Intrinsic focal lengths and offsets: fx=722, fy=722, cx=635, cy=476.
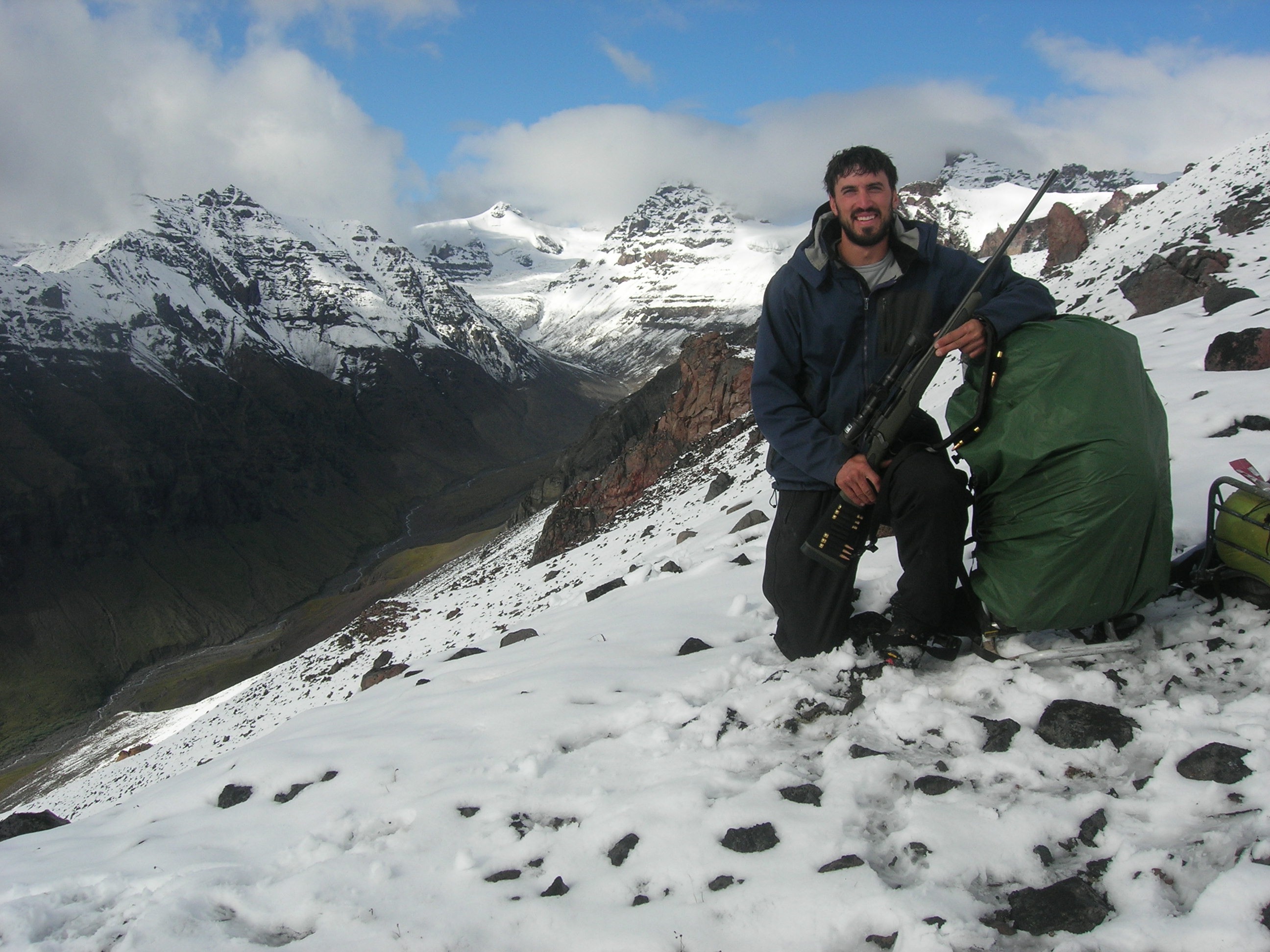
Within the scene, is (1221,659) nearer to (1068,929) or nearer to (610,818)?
(1068,929)

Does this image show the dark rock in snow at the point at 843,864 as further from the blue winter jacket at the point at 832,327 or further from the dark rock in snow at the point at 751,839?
the blue winter jacket at the point at 832,327

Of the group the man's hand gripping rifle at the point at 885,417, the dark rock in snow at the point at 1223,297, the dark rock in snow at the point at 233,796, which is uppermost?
the dark rock in snow at the point at 1223,297

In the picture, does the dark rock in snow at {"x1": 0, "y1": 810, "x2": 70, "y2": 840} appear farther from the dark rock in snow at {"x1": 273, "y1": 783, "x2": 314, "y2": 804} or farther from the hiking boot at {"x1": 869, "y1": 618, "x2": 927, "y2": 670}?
the hiking boot at {"x1": 869, "y1": 618, "x2": 927, "y2": 670}

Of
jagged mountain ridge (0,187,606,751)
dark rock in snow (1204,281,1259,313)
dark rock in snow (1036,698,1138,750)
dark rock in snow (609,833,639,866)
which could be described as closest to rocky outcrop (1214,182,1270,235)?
dark rock in snow (1204,281,1259,313)

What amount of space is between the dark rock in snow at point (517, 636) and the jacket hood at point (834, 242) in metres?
5.96

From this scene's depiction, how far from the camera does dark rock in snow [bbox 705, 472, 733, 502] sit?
24.3 m

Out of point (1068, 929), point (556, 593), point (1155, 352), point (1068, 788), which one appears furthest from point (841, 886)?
point (556, 593)

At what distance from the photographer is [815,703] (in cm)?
438

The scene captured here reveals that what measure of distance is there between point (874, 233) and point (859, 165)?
1.47ft

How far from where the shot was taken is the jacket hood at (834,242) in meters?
4.57

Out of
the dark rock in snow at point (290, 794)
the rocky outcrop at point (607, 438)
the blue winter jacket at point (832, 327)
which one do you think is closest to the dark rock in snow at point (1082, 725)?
the blue winter jacket at point (832, 327)

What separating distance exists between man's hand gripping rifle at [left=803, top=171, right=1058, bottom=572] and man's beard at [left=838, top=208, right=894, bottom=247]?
63 cm

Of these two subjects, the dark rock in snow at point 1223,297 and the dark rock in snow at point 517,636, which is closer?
the dark rock in snow at point 517,636

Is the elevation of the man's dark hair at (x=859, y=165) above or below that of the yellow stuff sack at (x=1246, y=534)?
above
